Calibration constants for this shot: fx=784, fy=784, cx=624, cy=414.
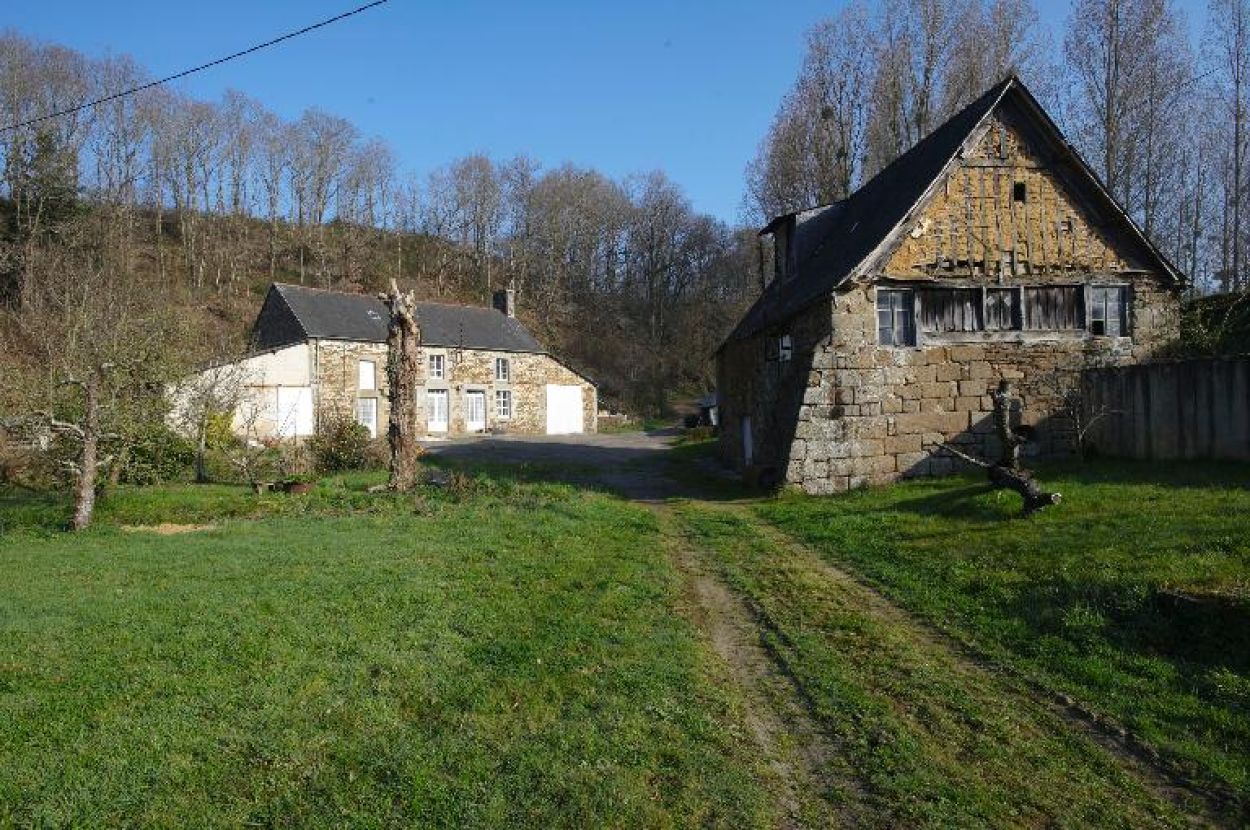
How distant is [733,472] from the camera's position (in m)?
20.5

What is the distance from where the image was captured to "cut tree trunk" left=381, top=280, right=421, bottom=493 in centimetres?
1569

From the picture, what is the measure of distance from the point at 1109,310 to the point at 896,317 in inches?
172

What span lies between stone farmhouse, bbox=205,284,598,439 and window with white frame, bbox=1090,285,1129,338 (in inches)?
991

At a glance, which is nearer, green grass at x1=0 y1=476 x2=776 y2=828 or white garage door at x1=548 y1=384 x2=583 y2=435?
green grass at x1=0 y1=476 x2=776 y2=828

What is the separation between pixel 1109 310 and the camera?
1538 centimetres

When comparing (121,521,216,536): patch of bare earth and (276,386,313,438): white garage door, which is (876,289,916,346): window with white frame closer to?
(121,521,216,536): patch of bare earth

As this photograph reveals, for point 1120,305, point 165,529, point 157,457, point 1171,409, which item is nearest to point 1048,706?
point 1171,409

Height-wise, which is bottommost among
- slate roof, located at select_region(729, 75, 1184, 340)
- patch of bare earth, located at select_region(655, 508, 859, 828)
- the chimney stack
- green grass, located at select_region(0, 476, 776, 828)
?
patch of bare earth, located at select_region(655, 508, 859, 828)

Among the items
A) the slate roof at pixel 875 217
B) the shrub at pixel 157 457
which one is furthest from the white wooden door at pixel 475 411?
the slate roof at pixel 875 217

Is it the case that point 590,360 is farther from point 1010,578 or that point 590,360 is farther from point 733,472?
point 1010,578

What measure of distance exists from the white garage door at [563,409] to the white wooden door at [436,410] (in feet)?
18.9

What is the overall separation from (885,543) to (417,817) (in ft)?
23.8

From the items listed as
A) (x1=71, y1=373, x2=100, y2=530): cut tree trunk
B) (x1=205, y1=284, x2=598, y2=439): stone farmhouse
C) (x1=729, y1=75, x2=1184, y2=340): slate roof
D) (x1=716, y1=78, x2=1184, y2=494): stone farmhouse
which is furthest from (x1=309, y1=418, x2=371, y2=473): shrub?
(x1=716, y1=78, x2=1184, y2=494): stone farmhouse

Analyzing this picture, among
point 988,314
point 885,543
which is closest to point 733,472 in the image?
point 988,314
